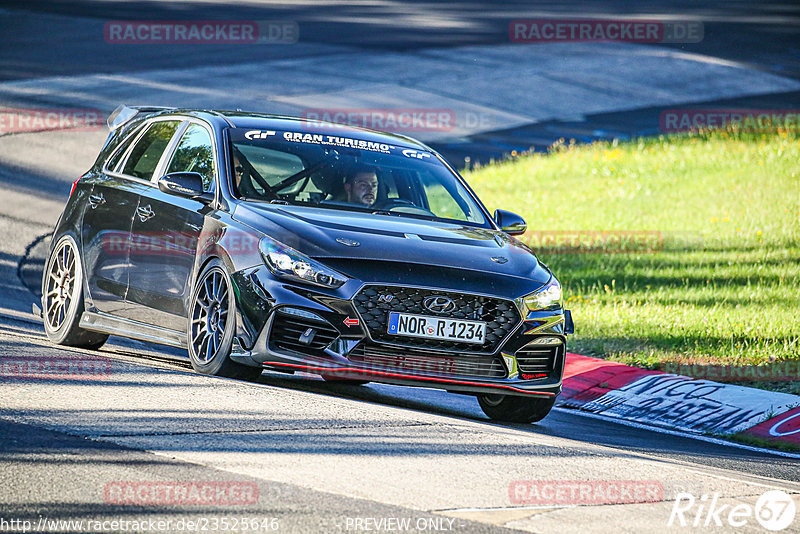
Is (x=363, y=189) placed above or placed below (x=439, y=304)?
above

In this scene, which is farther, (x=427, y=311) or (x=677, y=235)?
(x=677, y=235)

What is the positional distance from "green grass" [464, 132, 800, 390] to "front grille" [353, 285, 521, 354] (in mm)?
3196

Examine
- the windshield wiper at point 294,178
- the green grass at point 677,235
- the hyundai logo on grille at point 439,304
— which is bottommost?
the green grass at point 677,235

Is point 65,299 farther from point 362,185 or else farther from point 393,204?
point 393,204

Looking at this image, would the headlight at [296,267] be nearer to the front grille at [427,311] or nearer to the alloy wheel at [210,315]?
the front grille at [427,311]

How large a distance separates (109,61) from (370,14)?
48.2ft

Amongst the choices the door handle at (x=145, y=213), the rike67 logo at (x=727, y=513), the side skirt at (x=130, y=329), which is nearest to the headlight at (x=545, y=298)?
the rike67 logo at (x=727, y=513)

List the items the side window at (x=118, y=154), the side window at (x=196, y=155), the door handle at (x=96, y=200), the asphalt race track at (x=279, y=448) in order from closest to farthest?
the asphalt race track at (x=279, y=448), the side window at (x=196, y=155), the door handle at (x=96, y=200), the side window at (x=118, y=154)

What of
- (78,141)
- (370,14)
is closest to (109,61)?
(78,141)

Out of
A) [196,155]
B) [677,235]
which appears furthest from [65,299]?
[677,235]

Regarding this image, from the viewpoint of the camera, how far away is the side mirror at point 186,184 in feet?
27.6

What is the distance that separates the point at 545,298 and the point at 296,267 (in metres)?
1.60

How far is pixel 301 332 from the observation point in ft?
24.7

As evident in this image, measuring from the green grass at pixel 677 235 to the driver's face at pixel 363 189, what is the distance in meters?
3.11
